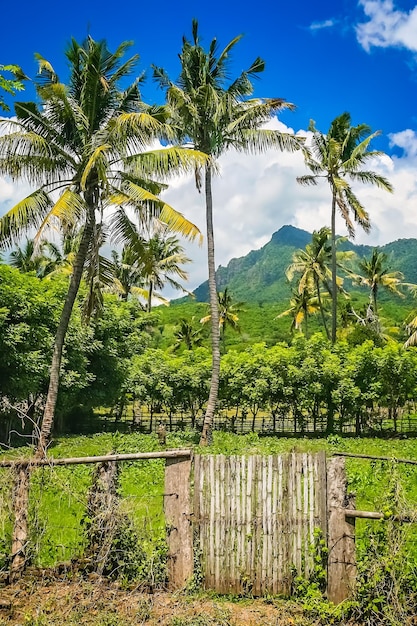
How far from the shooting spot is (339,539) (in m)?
6.02

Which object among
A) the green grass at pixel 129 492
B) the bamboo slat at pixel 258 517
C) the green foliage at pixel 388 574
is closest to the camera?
the green foliage at pixel 388 574

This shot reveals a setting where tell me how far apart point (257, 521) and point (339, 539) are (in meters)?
0.92

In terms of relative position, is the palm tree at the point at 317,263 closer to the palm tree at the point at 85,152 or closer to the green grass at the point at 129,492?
the green grass at the point at 129,492

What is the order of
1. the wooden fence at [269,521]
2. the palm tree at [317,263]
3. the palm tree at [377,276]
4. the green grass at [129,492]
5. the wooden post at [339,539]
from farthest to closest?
the palm tree at [377,276] < the palm tree at [317,263] < the green grass at [129,492] < the wooden fence at [269,521] < the wooden post at [339,539]

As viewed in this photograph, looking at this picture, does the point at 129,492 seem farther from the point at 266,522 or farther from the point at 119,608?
the point at 266,522

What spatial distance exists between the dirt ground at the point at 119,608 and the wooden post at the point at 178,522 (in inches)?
9.2

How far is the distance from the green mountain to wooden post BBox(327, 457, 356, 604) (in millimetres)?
104138

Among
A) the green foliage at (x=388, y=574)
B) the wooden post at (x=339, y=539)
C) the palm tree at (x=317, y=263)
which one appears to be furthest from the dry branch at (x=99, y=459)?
the palm tree at (x=317, y=263)

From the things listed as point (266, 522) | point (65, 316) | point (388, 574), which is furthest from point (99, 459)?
A: point (65, 316)

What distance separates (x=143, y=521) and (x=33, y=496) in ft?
4.87

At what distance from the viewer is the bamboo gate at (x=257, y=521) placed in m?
6.07

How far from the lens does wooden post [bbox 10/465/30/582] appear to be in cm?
676

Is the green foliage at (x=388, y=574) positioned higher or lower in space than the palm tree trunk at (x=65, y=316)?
lower

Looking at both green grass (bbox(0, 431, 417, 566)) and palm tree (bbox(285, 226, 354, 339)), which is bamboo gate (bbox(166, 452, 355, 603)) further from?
palm tree (bbox(285, 226, 354, 339))
